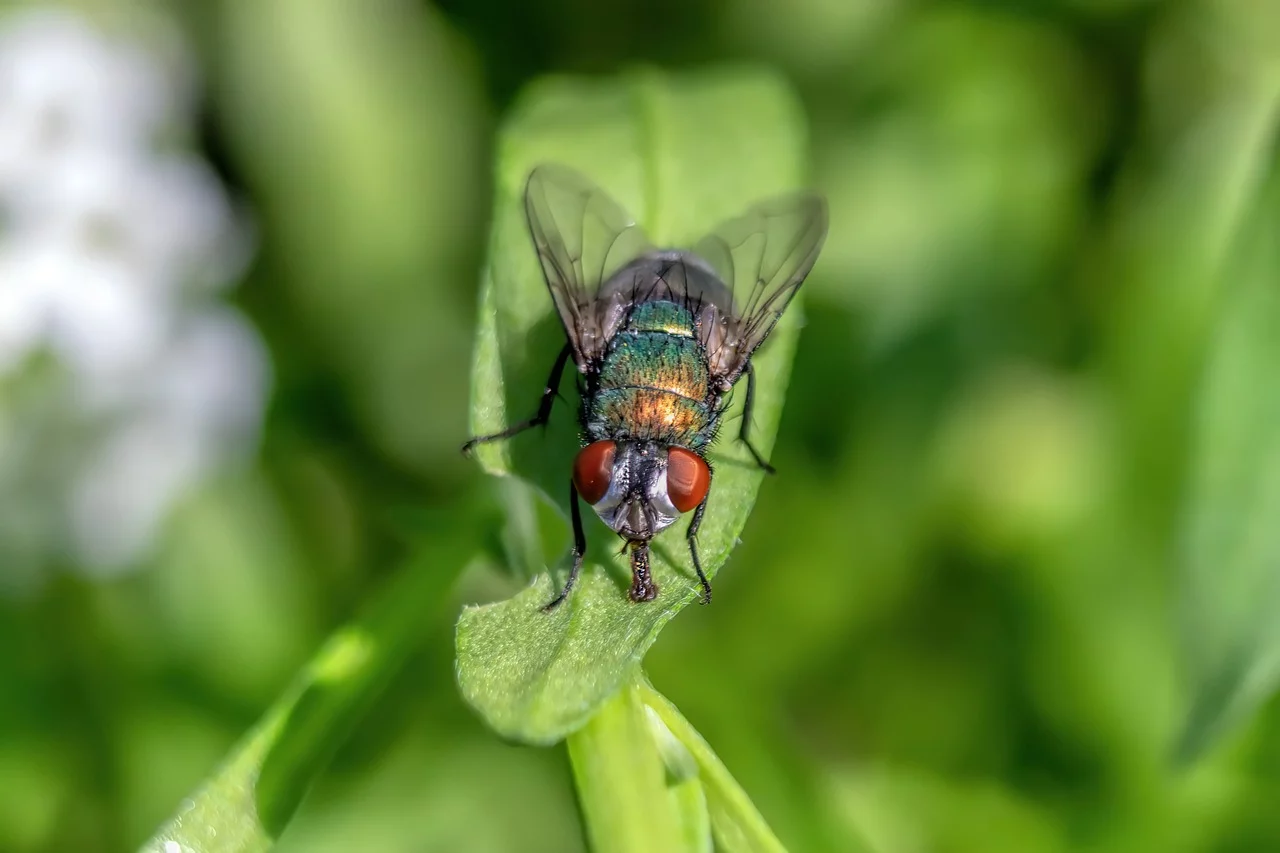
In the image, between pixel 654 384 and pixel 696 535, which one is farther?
pixel 654 384

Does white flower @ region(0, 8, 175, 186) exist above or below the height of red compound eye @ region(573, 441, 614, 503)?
above

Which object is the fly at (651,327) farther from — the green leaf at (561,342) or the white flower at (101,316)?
the white flower at (101,316)

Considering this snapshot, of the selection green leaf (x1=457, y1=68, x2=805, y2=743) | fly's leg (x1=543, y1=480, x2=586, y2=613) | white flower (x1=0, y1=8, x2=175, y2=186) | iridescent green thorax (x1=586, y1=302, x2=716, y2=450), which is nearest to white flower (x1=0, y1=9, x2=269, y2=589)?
white flower (x1=0, y1=8, x2=175, y2=186)

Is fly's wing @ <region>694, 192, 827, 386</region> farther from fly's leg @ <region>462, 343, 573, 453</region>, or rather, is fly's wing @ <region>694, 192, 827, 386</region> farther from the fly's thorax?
the fly's thorax

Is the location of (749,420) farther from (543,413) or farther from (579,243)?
(579,243)

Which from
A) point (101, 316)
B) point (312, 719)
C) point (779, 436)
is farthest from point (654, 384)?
point (101, 316)

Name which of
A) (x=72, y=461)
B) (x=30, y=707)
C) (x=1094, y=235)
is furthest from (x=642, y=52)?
(x=30, y=707)
